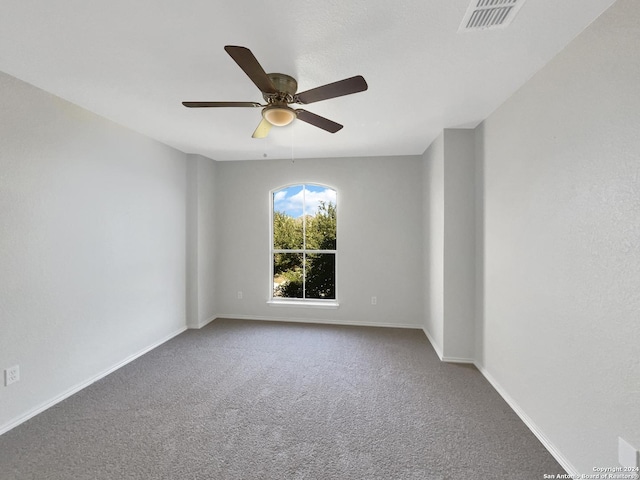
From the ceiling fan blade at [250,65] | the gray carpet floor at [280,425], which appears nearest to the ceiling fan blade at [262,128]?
the ceiling fan blade at [250,65]

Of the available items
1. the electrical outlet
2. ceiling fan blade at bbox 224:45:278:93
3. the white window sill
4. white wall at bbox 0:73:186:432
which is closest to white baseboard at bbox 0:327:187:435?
white wall at bbox 0:73:186:432

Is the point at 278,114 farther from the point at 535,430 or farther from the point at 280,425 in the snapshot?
the point at 535,430

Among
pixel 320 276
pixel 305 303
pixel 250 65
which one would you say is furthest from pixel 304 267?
pixel 250 65

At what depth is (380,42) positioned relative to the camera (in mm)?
1620

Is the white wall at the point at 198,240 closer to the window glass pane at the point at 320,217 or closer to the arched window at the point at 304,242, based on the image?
the arched window at the point at 304,242

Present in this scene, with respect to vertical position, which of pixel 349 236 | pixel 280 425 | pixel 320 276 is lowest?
pixel 280 425

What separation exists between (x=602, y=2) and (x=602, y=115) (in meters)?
0.53

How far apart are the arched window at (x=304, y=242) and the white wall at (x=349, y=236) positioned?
16 cm

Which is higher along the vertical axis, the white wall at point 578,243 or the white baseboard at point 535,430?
the white wall at point 578,243

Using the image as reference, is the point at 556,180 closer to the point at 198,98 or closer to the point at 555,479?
the point at 555,479

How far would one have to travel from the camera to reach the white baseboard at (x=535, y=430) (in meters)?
1.64

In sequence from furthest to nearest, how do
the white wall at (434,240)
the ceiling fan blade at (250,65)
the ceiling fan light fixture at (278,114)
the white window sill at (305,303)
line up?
1. the white window sill at (305,303)
2. the white wall at (434,240)
3. the ceiling fan light fixture at (278,114)
4. the ceiling fan blade at (250,65)

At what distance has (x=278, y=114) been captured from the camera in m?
1.96

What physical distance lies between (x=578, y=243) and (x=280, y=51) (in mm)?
2087
